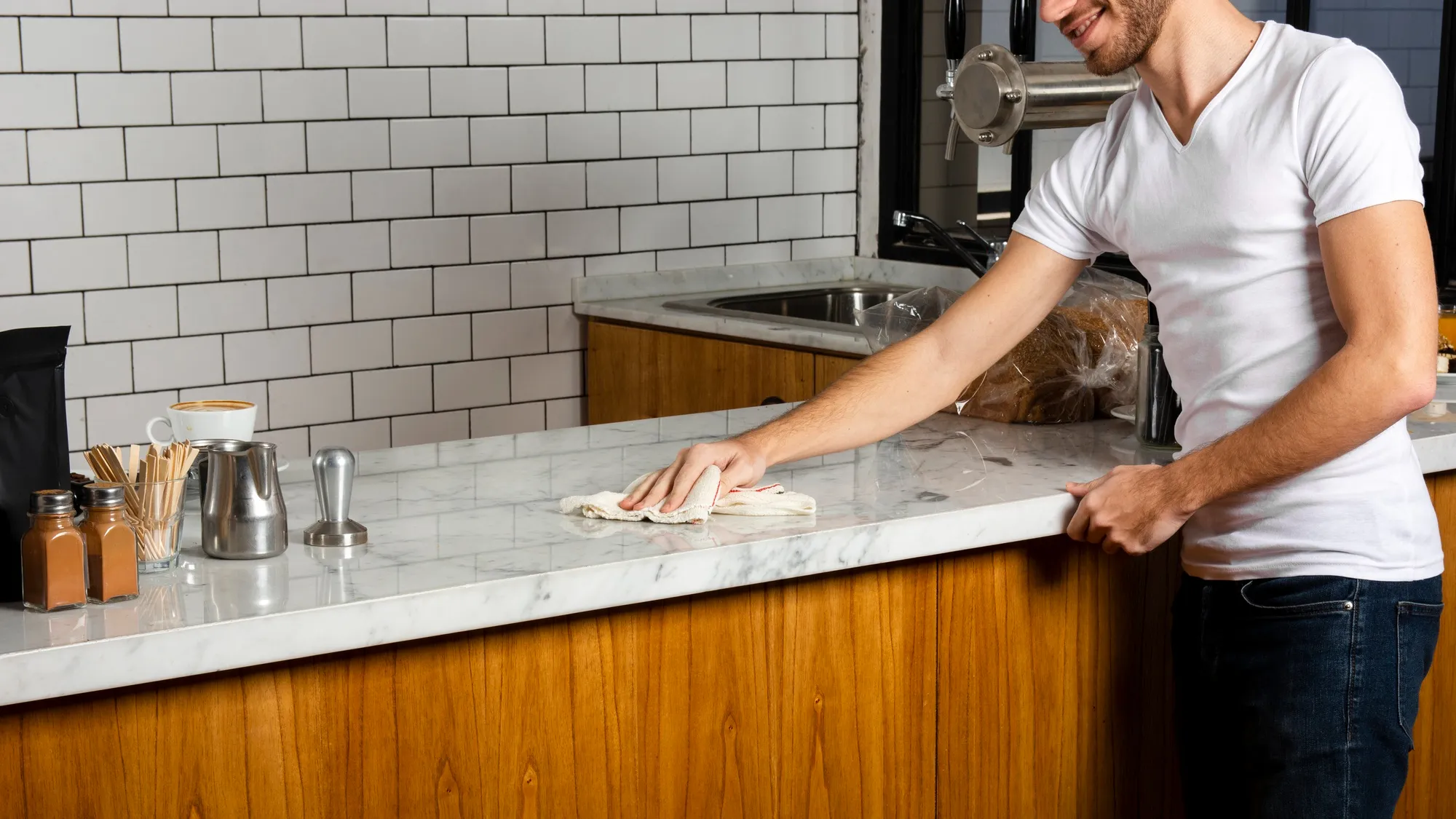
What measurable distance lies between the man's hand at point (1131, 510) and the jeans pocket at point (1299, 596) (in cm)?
11

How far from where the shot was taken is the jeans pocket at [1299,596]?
1.65 metres

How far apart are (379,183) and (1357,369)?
248 centimetres

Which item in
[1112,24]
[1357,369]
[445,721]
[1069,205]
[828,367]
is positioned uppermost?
[1112,24]

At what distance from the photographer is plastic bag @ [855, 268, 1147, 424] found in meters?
2.30

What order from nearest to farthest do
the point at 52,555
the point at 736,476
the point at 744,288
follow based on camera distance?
1. the point at 52,555
2. the point at 736,476
3. the point at 744,288

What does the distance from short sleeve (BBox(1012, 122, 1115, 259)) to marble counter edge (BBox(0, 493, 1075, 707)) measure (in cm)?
33

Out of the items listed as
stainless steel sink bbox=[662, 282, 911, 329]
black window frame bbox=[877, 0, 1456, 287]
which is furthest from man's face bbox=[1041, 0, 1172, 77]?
stainless steel sink bbox=[662, 282, 911, 329]

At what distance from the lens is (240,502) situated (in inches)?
60.1

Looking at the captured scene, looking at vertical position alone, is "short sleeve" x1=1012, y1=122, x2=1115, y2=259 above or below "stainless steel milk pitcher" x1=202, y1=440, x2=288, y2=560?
above

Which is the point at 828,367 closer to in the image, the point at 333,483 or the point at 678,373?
the point at 678,373

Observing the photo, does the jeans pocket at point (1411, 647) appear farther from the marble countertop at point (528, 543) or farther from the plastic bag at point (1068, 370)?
the plastic bag at point (1068, 370)

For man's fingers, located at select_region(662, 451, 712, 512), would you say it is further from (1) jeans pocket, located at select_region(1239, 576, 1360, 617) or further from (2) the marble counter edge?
(1) jeans pocket, located at select_region(1239, 576, 1360, 617)

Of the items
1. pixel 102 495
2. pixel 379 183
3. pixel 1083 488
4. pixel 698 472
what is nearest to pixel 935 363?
pixel 1083 488

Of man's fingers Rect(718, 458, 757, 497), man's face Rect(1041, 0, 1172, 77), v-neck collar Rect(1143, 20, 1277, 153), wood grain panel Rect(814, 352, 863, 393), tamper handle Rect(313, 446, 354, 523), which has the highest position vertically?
man's face Rect(1041, 0, 1172, 77)
